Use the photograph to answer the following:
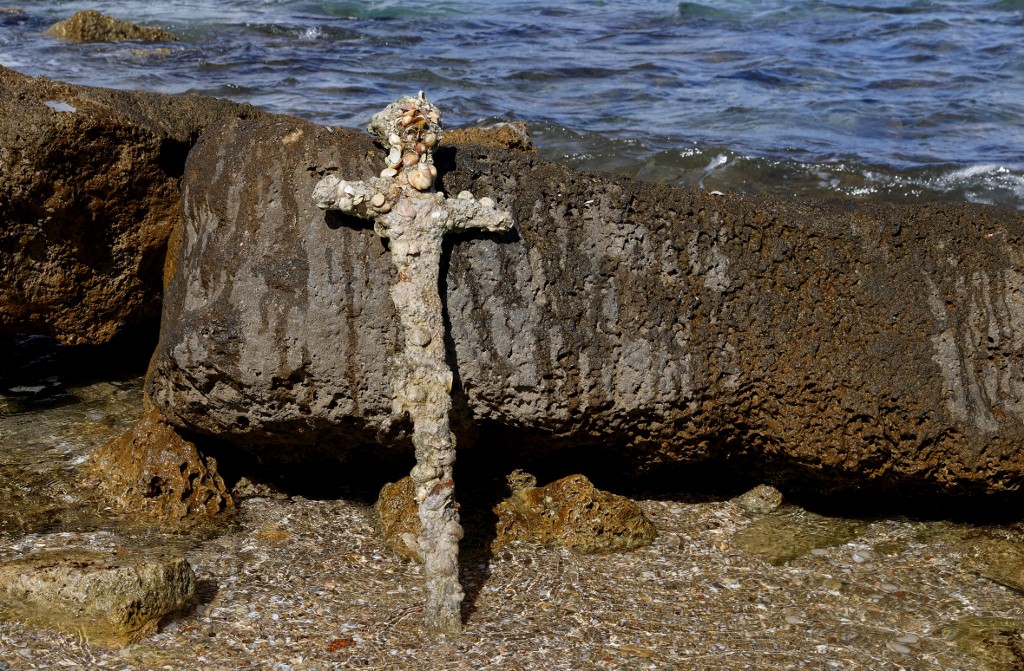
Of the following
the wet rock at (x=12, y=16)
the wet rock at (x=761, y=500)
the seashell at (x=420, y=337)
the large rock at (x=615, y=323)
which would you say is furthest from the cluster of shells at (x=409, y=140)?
the wet rock at (x=12, y=16)

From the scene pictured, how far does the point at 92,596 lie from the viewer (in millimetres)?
2779

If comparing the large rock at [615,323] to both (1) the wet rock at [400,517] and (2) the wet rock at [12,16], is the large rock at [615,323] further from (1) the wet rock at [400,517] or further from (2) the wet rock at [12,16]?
(2) the wet rock at [12,16]

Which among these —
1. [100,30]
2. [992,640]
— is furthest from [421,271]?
[100,30]

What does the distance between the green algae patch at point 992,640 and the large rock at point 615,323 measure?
0.53 m

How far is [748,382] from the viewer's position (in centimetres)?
343

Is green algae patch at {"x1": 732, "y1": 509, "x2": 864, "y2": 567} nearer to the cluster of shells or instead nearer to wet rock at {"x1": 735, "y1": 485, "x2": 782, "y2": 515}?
wet rock at {"x1": 735, "y1": 485, "x2": 782, "y2": 515}

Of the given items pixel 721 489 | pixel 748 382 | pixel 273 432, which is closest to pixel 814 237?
pixel 748 382

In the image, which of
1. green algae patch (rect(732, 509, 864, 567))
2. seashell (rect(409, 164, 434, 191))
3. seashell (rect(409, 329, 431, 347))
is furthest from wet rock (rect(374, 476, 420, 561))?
green algae patch (rect(732, 509, 864, 567))

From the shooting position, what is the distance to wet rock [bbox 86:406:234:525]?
3.47m

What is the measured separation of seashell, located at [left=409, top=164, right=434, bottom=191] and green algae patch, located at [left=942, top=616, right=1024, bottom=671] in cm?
212

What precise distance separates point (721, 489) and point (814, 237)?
3.33 ft

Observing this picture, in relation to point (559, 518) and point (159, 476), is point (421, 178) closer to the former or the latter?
point (559, 518)

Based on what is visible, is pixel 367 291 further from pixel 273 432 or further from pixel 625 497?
pixel 625 497

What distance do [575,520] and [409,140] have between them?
1400mm
